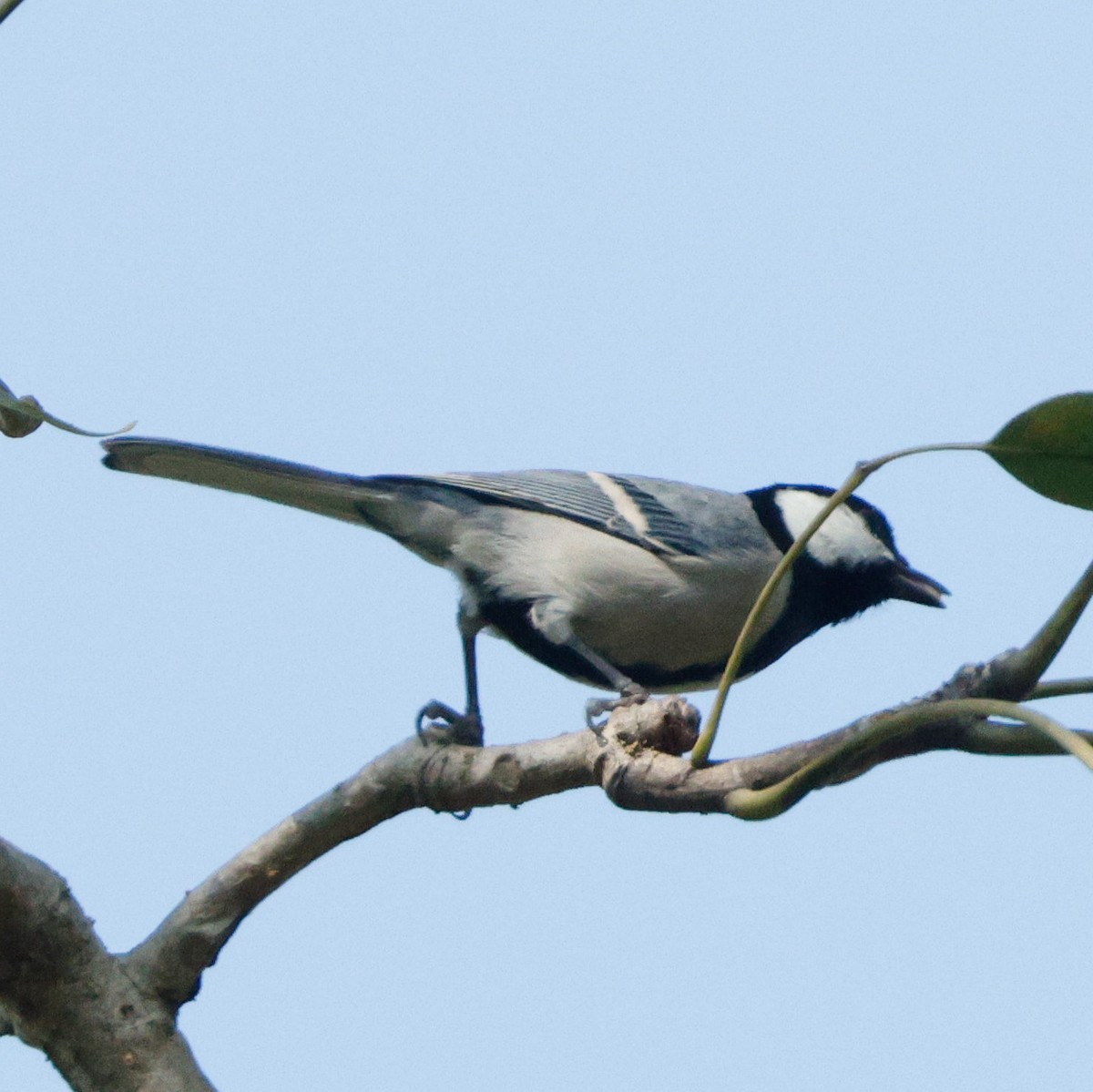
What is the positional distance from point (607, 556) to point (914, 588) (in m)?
1.06

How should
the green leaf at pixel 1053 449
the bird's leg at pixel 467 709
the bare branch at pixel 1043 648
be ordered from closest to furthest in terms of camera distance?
the bare branch at pixel 1043 648 → the green leaf at pixel 1053 449 → the bird's leg at pixel 467 709

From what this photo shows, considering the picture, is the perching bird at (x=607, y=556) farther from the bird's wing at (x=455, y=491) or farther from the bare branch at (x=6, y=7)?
the bare branch at (x=6, y=7)

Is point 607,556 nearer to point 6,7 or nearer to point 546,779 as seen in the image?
point 546,779

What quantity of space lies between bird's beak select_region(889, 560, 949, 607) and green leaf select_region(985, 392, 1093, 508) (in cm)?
259

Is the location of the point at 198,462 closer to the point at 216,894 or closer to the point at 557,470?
the point at 557,470

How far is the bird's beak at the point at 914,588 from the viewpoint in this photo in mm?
4660

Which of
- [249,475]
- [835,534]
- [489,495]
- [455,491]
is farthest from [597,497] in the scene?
[249,475]

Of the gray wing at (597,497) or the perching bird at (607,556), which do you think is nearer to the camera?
the perching bird at (607,556)

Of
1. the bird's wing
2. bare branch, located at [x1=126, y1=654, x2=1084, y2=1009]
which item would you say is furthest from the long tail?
bare branch, located at [x1=126, y1=654, x2=1084, y2=1009]

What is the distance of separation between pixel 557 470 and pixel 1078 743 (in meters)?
3.33

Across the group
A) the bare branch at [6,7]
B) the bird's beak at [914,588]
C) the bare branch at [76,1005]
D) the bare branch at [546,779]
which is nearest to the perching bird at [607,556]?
the bird's beak at [914,588]

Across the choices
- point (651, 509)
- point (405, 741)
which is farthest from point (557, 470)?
point (405, 741)

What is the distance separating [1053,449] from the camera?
2.07 m

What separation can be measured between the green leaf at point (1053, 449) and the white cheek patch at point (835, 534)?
252cm
